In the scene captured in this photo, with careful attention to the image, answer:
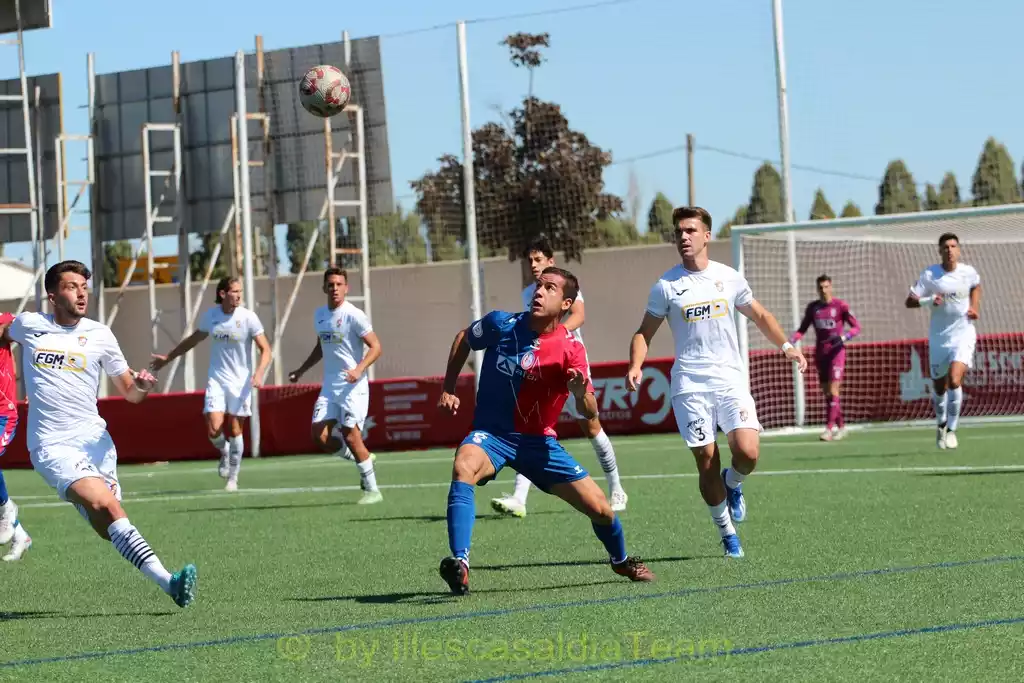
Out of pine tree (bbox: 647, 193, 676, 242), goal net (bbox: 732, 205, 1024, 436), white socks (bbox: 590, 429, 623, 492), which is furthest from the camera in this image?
pine tree (bbox: 647, 193, 676, 242)

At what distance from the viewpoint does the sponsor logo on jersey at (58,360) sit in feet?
27.2

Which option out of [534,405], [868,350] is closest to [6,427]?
[534,405]

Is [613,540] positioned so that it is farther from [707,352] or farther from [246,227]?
[246,227]

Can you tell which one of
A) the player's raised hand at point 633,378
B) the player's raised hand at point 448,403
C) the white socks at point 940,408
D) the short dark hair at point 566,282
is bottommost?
the white socks at point 940,408

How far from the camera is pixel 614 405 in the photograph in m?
23.7

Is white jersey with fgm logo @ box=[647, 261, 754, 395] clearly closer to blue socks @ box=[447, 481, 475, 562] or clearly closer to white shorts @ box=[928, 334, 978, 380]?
blue socks @ box=[447, 481, 475, 562]

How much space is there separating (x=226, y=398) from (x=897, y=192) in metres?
25.0

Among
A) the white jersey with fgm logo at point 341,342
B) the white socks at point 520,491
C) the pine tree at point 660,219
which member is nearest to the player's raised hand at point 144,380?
the white socks at point 520,491

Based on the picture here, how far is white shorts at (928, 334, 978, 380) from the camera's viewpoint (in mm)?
16750

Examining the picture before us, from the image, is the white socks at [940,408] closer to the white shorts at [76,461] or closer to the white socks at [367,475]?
the white socks at [367,475]

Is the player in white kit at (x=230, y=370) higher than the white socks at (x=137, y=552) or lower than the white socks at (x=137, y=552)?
higher

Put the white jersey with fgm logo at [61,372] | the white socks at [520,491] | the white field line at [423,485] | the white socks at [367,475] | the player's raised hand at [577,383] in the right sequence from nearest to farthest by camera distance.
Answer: the player's raised hand at [577,383] < the white jersey with fgm logo at [61,372] < the white socks at [520,491] < the white socks at [367,475] < the white field line at [423,485]

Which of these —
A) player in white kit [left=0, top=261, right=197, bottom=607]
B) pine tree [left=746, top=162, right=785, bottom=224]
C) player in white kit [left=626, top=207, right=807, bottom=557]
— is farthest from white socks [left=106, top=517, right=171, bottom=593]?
pine tree [left=746, top=162, right=785, bottom=224]

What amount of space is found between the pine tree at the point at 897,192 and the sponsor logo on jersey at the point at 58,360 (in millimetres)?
30156
